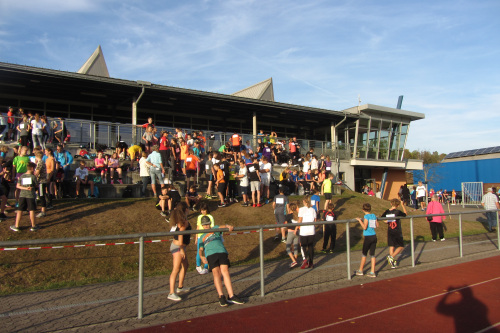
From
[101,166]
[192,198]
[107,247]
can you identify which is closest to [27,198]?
[107,247]

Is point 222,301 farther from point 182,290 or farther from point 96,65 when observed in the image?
point 96,65

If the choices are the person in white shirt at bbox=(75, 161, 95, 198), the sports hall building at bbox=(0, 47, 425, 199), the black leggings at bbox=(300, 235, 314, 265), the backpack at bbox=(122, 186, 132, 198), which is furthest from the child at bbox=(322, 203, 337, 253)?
the sports hall building at bbox=(0, 47, 425, 199)

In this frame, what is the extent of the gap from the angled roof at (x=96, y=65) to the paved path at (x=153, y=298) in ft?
70.0

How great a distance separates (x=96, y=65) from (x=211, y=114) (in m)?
8.49

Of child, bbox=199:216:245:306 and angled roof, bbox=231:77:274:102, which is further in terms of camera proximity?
angled roof, bbox=231:77:274:102

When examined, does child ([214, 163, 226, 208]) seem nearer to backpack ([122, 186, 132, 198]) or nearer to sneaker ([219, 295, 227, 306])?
backpack ([122, 186, 132, 198])

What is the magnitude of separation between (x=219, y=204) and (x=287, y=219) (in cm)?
360

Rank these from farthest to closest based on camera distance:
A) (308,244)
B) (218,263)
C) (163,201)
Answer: (163,201) < (308,244) < (218,263)

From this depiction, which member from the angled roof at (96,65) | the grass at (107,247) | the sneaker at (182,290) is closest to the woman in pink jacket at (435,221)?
the grass at (107,247)

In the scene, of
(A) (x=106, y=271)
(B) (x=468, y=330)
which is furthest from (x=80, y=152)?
(B) (x=468, y=330)

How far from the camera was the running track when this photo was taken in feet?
18.9

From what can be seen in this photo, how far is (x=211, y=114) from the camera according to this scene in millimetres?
28906

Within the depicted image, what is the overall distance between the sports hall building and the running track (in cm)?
1392

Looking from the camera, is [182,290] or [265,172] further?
[265,172]
